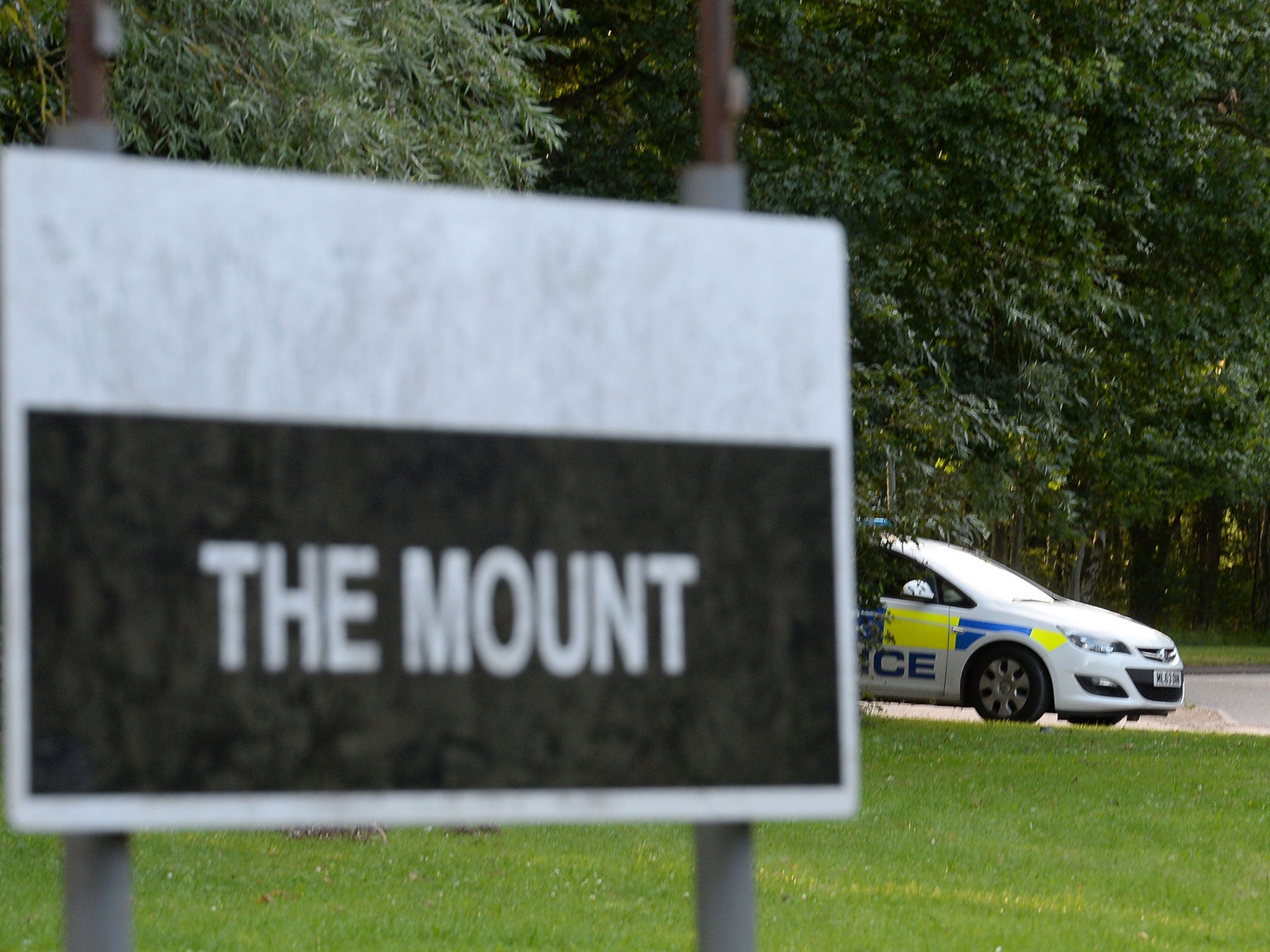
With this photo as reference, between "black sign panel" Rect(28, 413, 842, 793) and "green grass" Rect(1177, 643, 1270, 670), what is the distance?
28.3 meters

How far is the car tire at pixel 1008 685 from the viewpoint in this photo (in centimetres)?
1395

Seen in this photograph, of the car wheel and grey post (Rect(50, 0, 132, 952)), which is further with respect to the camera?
the car wheel

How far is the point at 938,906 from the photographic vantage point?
645 centimetres

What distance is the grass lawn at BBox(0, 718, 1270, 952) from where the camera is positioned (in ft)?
19.1

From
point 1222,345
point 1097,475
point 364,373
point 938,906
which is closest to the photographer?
point 364,373

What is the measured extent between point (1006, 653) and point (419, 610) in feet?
43.0

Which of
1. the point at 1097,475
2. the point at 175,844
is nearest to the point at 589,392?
the point at 175,844

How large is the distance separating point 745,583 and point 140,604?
60 cm

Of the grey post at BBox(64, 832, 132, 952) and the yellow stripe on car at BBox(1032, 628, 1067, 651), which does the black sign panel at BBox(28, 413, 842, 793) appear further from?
the yellow stripe on car at BBox(1032, 628, 1067, 651)

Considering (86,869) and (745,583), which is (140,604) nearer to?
(86,869)

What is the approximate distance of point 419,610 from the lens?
58.7 inches

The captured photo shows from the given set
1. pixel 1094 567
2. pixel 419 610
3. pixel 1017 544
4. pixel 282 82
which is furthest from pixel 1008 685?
pixel 1094 567

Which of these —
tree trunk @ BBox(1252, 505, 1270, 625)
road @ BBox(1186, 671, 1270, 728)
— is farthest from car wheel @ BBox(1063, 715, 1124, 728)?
tree trunk @ BBox(1252, 505, 1270, 625)

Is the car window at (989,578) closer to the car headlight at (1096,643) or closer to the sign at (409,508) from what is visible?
the car headlight at (1096,643)
